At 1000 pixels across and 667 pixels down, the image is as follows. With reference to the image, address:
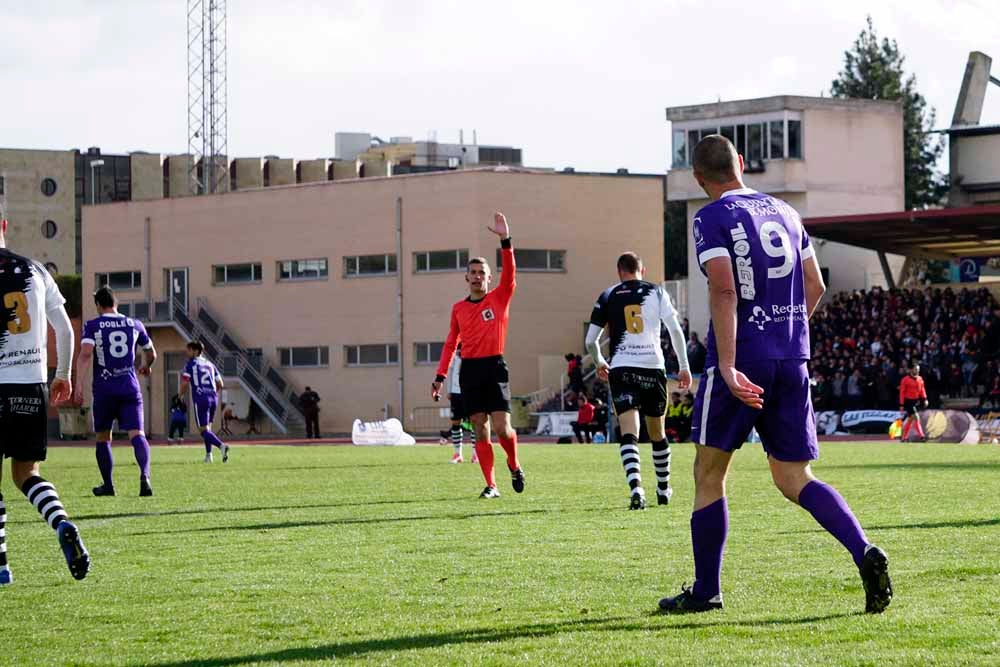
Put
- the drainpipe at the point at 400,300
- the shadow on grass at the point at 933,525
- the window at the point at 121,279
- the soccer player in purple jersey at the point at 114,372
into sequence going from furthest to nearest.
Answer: the window at the point at 121,279 < the drainpipe at the point at 400,300 < the soccer player in purple jersey at the point at 114,372 < the shadow on grass at the point at 933,525

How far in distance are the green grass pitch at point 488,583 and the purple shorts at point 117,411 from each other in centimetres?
101

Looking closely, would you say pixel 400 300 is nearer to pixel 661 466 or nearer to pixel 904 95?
pixel 904 95

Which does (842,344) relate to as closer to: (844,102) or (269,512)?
(844,102)

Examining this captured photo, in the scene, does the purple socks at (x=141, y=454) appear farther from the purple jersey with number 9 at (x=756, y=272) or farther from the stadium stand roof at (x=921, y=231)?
the stadium stand roof at (x=921, y=231)

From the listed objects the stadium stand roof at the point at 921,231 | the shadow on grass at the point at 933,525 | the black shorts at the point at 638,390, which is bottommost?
the shadow on grass at the point at 933,525

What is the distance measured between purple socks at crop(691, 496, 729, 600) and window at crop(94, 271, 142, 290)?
70279 millimetres

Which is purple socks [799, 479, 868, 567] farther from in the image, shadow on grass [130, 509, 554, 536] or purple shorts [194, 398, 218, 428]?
purple shorts [194, 398, 218, 428]

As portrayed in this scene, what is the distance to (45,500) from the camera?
9.98 metres

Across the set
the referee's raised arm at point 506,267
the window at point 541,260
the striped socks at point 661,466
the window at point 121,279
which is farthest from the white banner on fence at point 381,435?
the window at point 121,279

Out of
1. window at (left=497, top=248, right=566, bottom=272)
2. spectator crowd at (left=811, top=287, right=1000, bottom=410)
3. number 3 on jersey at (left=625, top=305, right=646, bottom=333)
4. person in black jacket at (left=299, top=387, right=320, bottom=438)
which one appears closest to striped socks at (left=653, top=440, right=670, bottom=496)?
number 3 on jersey at (left=625, top=305, right=646, bottom=333)

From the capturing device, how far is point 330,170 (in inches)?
4168

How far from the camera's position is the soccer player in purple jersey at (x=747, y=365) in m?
7.82

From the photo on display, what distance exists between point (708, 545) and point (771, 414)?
26.9 inches

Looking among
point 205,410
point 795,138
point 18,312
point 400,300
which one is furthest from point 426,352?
point 18,312
